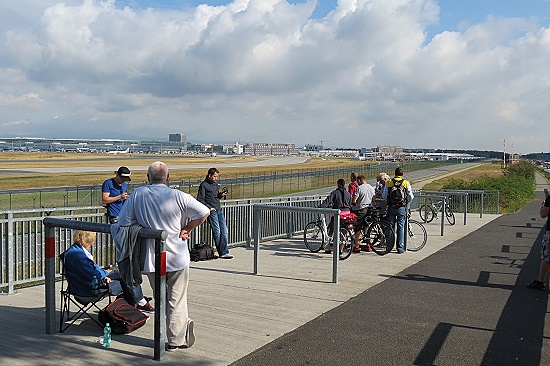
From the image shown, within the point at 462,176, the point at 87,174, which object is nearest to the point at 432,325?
the point at 87,174

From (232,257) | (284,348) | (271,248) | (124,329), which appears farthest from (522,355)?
(271,248)

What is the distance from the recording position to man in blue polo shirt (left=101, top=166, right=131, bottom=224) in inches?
369

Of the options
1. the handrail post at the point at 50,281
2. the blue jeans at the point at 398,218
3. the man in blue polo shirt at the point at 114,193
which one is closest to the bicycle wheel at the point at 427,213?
the blue jeans at the point at 398,218

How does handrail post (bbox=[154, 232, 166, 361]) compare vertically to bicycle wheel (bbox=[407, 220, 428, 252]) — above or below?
above

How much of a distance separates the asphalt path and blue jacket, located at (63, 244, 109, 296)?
1829 millimetres

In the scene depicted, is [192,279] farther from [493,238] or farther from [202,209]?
[493,238]

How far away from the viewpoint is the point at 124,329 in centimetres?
607

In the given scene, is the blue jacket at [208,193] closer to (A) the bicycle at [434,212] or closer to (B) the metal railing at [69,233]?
(B) the metal railing at [69,233]

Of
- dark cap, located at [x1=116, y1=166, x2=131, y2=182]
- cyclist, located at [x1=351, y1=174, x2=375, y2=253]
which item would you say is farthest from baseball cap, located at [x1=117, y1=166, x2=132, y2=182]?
cyclist, located at [x1=351, y1=174, x2=375, y2=253]

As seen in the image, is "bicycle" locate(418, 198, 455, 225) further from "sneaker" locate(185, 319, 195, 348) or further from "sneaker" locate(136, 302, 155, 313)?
"sneaker" locate(185, 319, 195, 348)

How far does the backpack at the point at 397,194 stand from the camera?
12164mm

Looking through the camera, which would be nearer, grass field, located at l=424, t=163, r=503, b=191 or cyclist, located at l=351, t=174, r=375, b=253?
cyclist, located at l=351, t=174, r=375, b=253

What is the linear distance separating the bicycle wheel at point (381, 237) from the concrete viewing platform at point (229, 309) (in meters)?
0.20

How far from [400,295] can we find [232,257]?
4.23 meters
